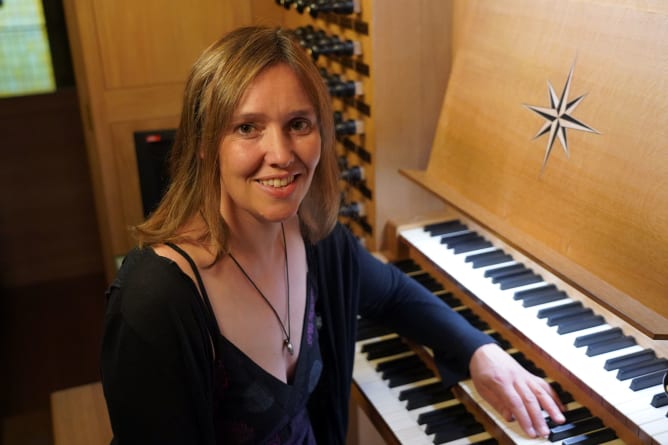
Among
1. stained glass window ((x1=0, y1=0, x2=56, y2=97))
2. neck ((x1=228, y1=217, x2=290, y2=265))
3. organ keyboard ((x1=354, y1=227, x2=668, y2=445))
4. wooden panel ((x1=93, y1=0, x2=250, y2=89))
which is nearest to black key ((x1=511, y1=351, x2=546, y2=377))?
organ keyboard ((x1=354, y1=227, x2=668, y2=445))

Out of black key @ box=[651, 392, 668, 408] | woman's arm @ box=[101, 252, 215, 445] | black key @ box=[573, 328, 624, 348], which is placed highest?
woman's arm @ box=[101, 252, 215, 445]

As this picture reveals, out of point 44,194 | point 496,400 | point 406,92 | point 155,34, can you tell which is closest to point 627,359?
point 496,400

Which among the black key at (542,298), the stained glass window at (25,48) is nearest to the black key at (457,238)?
the black key at (542,298)

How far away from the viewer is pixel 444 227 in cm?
227

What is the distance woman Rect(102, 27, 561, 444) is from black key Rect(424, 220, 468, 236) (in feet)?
1.73

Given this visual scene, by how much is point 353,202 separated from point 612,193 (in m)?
1.02

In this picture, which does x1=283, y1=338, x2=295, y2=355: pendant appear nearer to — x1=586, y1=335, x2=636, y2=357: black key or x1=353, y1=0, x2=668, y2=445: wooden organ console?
x1=353, y1=0, x2=668, y2=445: wooden organ console

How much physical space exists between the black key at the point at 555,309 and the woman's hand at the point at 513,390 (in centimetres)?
12

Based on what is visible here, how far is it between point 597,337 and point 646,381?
165 millimetres

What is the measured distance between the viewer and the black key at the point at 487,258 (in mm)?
2023

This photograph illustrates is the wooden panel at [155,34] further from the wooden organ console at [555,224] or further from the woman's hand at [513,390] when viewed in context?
the woman's hand at [513,390]

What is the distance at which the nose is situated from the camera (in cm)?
136

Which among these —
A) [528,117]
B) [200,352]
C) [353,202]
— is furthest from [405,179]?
[200,352]

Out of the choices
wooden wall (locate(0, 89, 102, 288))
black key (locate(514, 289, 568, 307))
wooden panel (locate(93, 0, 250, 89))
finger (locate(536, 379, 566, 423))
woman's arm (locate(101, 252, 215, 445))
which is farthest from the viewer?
wooden wall (locate(0, 89, 102, 288))
